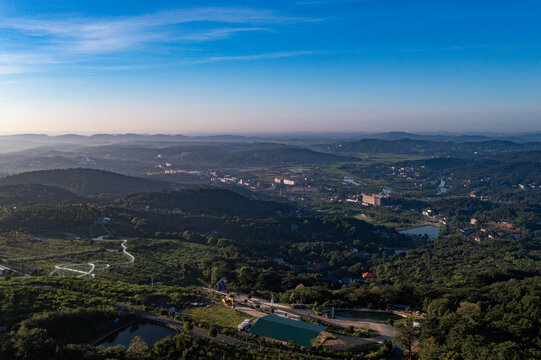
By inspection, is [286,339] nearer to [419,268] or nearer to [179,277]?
[179,277]

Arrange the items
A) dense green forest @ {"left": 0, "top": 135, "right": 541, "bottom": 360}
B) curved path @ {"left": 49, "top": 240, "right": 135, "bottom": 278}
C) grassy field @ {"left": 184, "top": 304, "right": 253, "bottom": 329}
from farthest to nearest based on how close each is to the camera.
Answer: curved path @ {"left": 49, "top": 240, "right": 135, "bottom": 278} → grassy field @ {"left": 184, "top": 304, "right": 253, "bottom": 329} → dense green forest @ {"left": 0, "top": 135, "right": 541, "bottom": 360}

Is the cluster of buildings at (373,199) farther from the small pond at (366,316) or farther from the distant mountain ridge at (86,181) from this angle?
the small pond at (366,316)

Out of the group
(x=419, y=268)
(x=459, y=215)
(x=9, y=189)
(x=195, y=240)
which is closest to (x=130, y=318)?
(x=195, y=240)

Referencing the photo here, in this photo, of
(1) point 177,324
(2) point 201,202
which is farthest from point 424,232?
(1) point 177,324

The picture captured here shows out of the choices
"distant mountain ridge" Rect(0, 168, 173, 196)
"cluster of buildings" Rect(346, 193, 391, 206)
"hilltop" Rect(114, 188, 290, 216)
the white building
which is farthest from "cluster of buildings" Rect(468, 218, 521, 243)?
"distant mountain ridge" Rect(0, 168, 173, 196)

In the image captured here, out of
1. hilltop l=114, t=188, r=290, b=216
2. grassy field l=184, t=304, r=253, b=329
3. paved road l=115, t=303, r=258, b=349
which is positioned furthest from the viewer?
hilltop l=114, t=188, r=290, b=216

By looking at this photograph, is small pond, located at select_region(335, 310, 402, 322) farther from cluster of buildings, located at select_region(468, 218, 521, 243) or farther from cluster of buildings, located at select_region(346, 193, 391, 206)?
cluster of buildings, located at select_region(346, 193, 391, 206)

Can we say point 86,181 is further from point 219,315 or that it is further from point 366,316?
point 366,316
